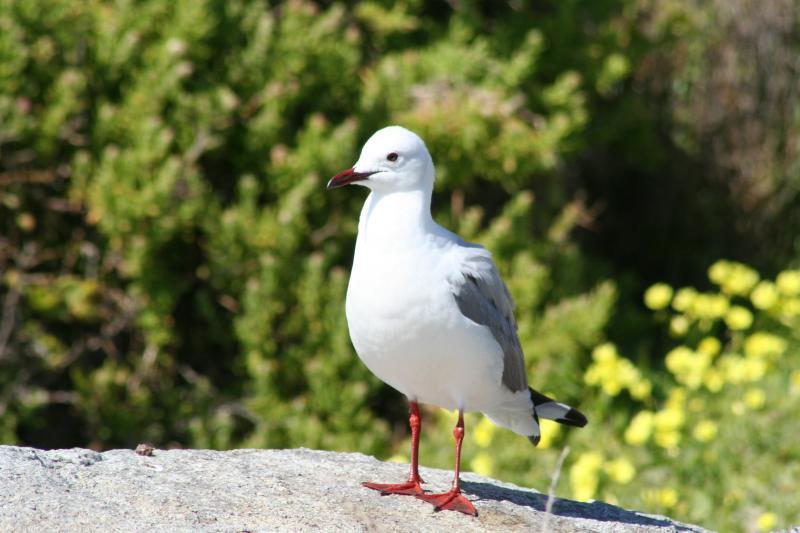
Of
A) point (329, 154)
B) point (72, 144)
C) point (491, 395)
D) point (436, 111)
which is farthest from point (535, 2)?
point (491, 395)

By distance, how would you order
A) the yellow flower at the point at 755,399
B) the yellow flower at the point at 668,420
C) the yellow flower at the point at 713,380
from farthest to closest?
the yellow flower at the point at 713,380 < the yellow flower at the point at 755,399 < the yellow flower at the point at 668,420

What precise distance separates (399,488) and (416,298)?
2.08 feet

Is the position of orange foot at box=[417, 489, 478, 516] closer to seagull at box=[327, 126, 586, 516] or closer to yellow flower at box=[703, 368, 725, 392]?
seagull at box=[327, 126, 586, 516]

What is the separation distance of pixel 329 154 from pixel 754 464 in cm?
246

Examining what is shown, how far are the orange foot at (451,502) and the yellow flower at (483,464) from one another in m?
1.69

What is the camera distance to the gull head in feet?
11.4

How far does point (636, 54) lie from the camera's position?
733 centimetres

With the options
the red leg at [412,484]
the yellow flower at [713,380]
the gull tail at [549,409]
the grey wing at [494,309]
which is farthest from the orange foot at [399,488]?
the yellow flower at [713,380]

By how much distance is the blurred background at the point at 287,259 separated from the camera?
5520mm

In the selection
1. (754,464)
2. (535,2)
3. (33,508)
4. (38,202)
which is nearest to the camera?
(33,508)

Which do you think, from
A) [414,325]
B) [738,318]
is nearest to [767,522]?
[738,318]

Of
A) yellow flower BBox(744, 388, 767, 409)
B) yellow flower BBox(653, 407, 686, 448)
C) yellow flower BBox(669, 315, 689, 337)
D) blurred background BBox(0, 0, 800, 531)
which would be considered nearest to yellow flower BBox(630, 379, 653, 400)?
blurred background BBox(0, 0, 800, 531)

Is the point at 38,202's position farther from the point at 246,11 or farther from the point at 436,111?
the point at 436,111

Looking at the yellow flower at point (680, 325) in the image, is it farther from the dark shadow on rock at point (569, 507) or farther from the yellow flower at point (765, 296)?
the dark shadow on rock at point (569, 507)
